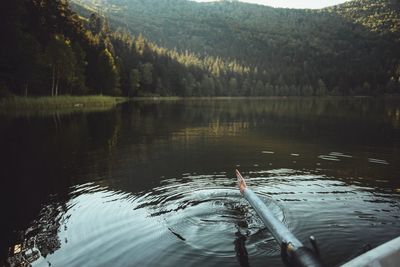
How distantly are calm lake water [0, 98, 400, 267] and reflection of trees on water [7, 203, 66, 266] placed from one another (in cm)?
5

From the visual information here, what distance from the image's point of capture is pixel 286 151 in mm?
25375

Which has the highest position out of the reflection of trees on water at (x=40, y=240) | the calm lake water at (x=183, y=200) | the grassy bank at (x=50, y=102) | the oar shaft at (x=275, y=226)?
the grassy bank at (x=50, y=102)

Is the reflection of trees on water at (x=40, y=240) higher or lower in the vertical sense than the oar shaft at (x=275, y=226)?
lower

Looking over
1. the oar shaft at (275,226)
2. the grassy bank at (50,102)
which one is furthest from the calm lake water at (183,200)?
the grassy bank at (50,102)

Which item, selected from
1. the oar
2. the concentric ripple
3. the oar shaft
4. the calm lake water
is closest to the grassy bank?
the calm lake water

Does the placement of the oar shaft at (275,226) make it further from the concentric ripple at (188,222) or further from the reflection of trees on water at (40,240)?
the reflection of trees on water at (40,240)

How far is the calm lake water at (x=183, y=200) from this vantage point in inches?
371

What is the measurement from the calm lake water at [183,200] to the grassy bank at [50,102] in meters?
31.7

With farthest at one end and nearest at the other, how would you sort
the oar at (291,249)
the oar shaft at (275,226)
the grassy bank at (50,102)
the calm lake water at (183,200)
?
the grassy bank at (50,102), the calm lake water at (183,200), the oar shaft at (275,226), the oar at (291,249)

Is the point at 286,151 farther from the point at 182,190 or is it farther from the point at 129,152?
the point at 182,190

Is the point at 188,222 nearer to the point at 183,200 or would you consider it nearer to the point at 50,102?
the point at 183,200

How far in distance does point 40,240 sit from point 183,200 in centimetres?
534

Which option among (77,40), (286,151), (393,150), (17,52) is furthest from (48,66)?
(393,150)

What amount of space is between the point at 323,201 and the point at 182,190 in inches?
216
